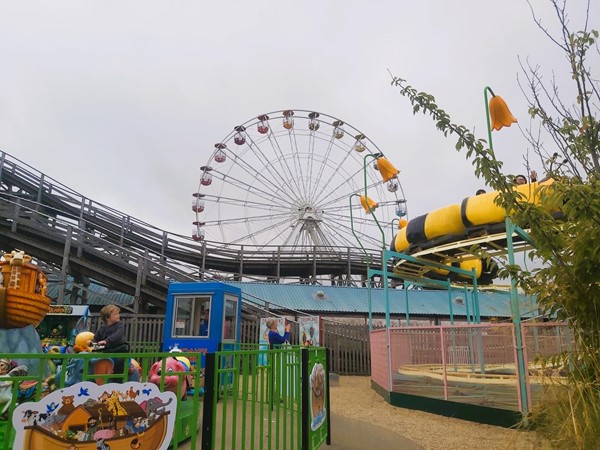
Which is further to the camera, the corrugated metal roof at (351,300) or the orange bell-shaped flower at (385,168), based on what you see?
the corrugated metal roof at (351,300)

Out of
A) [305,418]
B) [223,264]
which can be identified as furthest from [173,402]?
[223,264]

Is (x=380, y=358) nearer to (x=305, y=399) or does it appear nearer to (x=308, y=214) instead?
(x=305, y=399)

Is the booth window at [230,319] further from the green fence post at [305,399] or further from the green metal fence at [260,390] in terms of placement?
the green fence post at [305,399]

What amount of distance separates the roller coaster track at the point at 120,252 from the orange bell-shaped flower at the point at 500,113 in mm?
6834

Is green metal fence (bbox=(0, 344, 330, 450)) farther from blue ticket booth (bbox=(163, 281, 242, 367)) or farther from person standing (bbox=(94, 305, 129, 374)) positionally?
blue ticket booth (bbox=(163, 281, 242, 367))

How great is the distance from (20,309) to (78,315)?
6973 mm

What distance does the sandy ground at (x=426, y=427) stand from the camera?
595 cm

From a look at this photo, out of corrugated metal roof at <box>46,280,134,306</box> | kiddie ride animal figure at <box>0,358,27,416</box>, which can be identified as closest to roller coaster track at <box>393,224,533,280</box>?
kiddie ride animal figure at <box>0,358,27,416</box>

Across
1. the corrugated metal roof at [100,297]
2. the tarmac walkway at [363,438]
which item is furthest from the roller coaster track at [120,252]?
the tarmac walkway at [363,438]

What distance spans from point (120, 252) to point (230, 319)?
971 cm

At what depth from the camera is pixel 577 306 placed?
3.26 metres

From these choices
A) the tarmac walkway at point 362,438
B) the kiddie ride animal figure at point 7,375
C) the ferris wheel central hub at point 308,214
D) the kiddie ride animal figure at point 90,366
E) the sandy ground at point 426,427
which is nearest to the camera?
the kiddie ride animal figure at point 7,375

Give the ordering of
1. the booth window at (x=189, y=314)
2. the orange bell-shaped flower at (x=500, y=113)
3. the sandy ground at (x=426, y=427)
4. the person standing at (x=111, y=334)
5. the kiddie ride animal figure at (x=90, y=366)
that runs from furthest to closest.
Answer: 1. the booth window at (x=189, y=314)
2. the orange bell-shaped flower at (x=500, y=113)
3. the sandy ground at (x=426, y=427)
4. the person standing at (x=111, y=334)
5. the kiddie ride animal figure at (x=90, y=366)

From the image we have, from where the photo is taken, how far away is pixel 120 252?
728 inches
